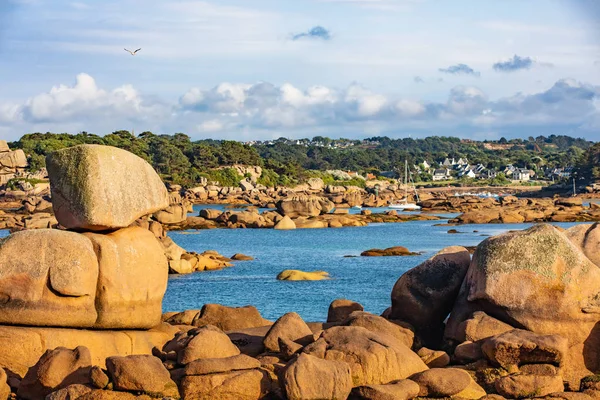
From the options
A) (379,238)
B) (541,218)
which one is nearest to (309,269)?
(379,238)

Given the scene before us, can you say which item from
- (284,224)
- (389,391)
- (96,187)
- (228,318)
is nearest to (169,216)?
(284,224)

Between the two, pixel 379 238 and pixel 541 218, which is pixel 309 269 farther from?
pixel 541 218

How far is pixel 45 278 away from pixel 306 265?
39.5 metres

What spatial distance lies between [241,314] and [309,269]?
3228 centimetres

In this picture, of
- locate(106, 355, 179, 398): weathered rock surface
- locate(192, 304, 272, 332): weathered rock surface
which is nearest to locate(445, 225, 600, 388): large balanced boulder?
locate(192, 304, 272, 332): weathered rock surface

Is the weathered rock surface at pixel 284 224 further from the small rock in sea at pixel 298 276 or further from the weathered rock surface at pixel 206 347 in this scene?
the weathered rock surface at pixel 206 347

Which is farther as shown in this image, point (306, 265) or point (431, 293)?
point (306, 265)

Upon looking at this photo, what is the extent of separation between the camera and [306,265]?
57750 millimetres

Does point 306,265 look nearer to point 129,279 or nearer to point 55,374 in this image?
point 129,279

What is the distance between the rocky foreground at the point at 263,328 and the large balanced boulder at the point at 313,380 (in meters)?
0.02

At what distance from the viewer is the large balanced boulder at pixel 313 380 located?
596 inches

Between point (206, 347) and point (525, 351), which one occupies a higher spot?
point (206, 347)

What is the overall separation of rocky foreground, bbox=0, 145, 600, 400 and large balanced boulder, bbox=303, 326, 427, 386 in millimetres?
28

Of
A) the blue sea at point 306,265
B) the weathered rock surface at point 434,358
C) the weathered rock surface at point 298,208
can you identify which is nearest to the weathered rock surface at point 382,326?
the weathered rock surface at point 434,358
